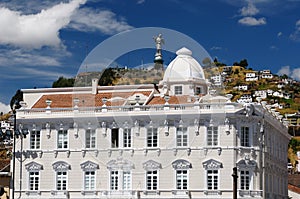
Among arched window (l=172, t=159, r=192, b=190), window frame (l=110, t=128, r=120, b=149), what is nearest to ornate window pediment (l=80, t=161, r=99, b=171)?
window frame (l=110, t=128, r=120, b=149)

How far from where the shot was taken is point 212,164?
228ft

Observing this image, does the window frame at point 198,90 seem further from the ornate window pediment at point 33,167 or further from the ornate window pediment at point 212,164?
the ornate window pediment at point 33,167

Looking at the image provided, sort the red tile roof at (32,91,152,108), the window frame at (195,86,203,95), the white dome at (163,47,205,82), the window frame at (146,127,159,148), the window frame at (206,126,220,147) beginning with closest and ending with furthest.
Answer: the window frame at (206,126,220,147) → the window frame at (146,127,159,148) → the red tile roof at (32,91,152,108) → the window frame at (195,86,203,95) → the white dome at (163,47,205,82)

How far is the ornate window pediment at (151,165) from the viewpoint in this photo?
71062 mm

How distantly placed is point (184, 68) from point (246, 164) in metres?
14.1

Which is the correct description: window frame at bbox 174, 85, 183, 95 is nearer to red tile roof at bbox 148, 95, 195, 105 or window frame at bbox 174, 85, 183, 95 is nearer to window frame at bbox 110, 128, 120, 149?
red tile roof at bbox 148, 95, 195, 105

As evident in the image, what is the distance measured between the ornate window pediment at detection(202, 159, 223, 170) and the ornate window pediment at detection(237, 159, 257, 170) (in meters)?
1.84

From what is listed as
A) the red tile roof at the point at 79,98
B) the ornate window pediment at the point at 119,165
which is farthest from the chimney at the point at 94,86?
the ornate window pediment at the point at 119,165

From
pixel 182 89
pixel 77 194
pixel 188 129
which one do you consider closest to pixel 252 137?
pixel 188 129

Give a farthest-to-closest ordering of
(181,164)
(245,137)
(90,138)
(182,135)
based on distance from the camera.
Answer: (90,138)
(182,135)
(245,137)
(181,164)

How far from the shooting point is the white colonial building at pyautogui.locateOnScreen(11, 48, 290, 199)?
229 feet

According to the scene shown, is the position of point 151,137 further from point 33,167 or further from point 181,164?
point 33,167

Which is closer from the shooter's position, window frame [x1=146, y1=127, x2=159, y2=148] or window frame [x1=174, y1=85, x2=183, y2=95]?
window frame [x1=146, y1=127, x2=159, y2=148]

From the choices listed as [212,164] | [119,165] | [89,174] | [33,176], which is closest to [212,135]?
[212,164]
